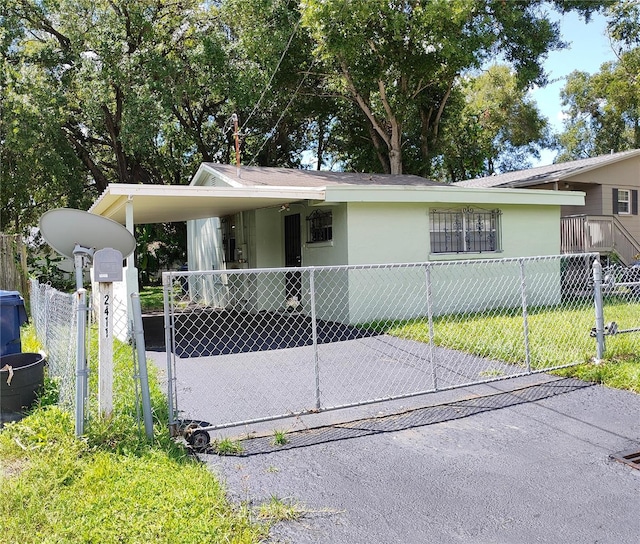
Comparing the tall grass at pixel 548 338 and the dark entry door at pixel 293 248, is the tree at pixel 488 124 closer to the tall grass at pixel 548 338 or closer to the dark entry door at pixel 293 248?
the dark entry door at pixel 293 248

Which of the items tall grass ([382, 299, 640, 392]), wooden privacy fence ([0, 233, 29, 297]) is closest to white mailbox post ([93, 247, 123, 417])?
tall grass ([382, 299, 640, 392])

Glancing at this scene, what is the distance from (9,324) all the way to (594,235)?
1545 centimetres

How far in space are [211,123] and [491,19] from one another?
13222mm

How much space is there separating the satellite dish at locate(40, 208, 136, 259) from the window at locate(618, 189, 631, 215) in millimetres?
19426

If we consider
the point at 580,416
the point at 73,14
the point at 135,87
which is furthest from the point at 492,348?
the point at 73,14

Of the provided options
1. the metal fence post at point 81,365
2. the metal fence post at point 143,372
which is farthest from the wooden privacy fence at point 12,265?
the metal fence post at point 143,372

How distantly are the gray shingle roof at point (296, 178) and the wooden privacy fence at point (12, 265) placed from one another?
471cm

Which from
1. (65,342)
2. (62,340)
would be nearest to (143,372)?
(65,342)

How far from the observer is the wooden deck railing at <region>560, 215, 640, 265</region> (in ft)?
52.5

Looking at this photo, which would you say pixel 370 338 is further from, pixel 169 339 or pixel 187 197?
pixel 169 339

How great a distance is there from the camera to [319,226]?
11.5m

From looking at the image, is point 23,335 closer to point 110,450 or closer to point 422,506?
point 110,450

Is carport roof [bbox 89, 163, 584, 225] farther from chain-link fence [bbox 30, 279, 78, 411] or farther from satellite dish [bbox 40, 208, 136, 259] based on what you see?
satellite dish [bbox 40, 208, 136, 259]

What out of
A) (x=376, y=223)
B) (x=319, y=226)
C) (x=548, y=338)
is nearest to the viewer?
(x=548, y=338)
